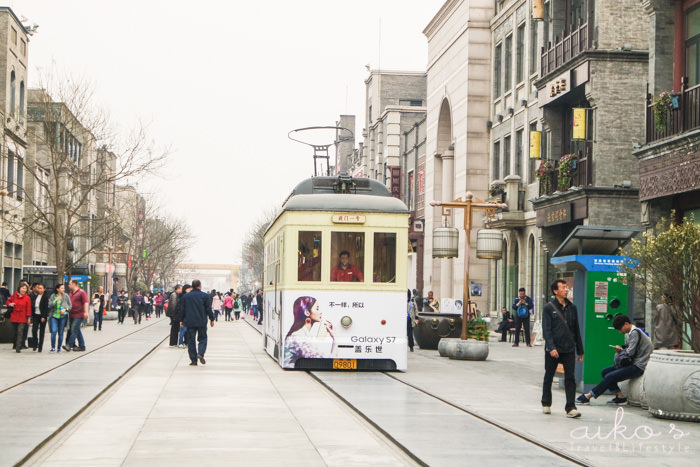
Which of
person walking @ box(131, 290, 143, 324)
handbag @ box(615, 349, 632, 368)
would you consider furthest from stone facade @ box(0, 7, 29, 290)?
handbag @ box(615, 349, 632, 368)

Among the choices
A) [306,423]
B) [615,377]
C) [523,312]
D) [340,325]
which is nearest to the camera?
[306,423]

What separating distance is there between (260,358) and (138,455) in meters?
16.0

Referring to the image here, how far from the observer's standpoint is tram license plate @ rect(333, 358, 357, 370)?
20.8 metres

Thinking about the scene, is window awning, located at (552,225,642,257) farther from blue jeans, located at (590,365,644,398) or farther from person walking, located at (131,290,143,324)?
person walking, located at (131,290,143,324)

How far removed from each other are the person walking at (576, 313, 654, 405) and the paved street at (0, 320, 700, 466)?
333mm

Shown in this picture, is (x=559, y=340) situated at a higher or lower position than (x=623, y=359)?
higher

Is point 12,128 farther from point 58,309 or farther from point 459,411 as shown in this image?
point 459,411

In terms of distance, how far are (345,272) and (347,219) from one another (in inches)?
39.0

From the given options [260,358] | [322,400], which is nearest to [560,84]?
[260,358]

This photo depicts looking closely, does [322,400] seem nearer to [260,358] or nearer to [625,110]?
[260,358]

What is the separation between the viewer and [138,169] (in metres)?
47.9

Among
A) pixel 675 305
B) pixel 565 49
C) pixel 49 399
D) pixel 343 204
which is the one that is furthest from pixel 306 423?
pixel 565 49

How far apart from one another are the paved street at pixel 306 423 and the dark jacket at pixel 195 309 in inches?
82.0

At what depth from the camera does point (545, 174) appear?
34.7 metres
